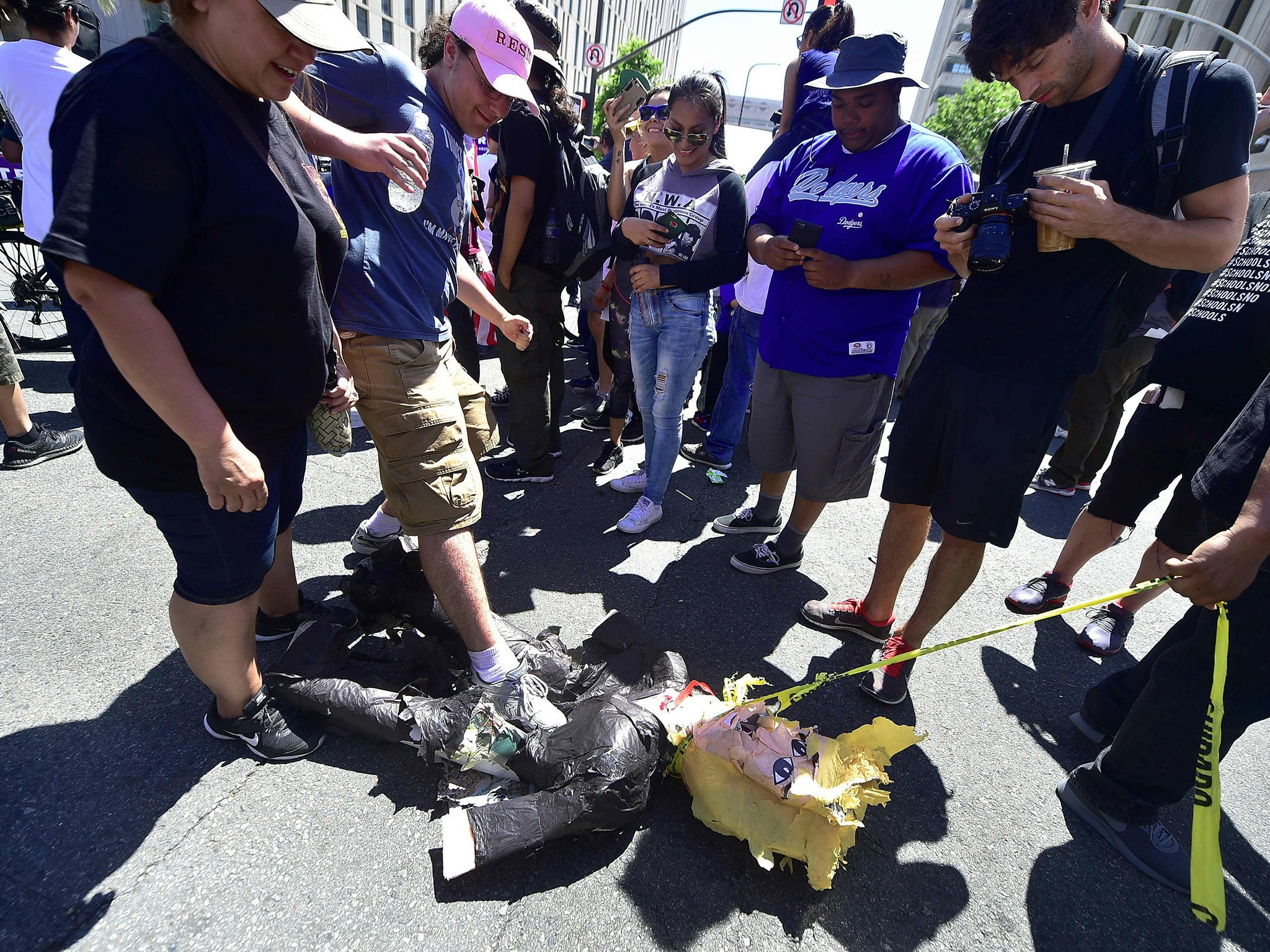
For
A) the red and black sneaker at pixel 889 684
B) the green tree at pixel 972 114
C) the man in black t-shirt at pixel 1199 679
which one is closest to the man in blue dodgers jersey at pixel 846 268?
the red and black sneaker at pixel 889 684

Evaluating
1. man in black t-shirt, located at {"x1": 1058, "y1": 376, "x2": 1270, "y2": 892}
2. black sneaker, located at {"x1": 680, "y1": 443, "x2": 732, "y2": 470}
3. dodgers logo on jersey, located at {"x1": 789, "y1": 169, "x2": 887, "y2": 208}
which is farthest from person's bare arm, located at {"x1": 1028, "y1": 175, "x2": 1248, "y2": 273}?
black sneaker, located at {"x1": 680, "y1": 443, "x2": 732, "y2": 470}

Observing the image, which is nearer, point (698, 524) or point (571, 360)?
point (698, 524)

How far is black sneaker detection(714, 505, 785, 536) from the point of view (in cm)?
355

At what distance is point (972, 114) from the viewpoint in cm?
2927

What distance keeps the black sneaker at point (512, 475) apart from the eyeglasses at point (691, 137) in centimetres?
201

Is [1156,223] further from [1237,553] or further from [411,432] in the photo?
[411,432]

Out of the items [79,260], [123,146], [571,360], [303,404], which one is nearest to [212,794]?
[303,404]

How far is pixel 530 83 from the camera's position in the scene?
10.7ft

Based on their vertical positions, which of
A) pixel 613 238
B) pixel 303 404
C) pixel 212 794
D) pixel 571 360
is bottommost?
pixel 571 360

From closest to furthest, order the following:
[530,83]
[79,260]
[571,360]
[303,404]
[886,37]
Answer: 1. [79,260]
2. [303,404]
3. [886,37]
4. [530,83]
5. [571,360]

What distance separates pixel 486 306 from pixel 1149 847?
9.60 ft

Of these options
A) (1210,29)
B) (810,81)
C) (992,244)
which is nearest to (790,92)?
(810,81)

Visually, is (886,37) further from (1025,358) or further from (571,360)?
(571,360)

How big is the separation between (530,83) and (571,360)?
3.45 meters
